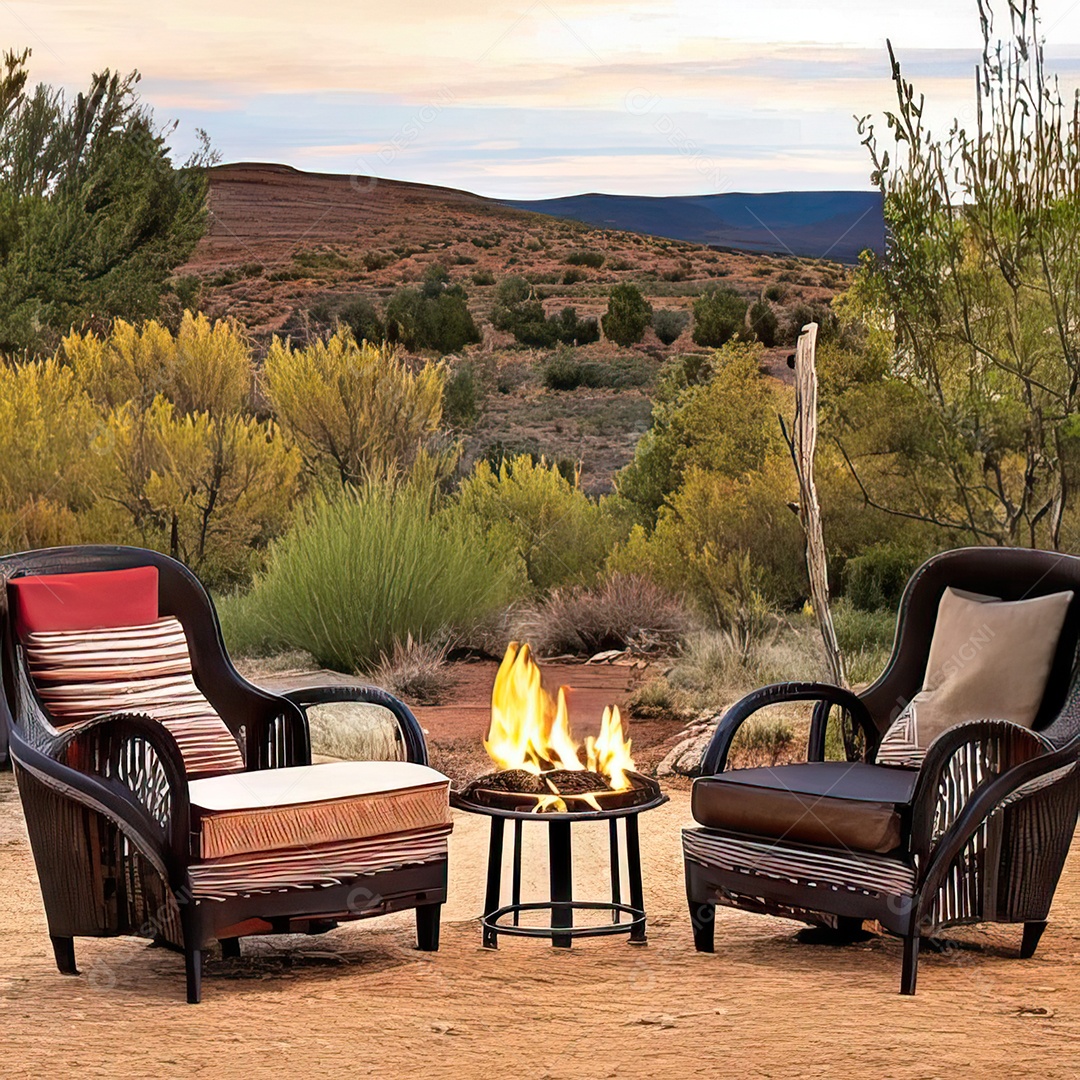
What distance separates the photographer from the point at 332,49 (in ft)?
25.2

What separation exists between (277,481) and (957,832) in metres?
5.38

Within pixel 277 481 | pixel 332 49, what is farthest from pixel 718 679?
pixel 332 49

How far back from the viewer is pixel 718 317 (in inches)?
359

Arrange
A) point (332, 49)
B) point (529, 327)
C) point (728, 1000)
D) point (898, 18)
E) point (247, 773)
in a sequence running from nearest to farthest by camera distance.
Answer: point (728, 1000)
point (247, 773)
point (898, 18)
point (332, 49)
point (529, 327)

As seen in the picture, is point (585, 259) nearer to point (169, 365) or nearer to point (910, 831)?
point (169, 365)

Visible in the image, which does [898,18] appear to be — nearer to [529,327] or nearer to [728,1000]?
[529,327]

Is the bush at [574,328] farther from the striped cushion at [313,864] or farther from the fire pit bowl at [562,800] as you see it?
the striped cushion at [313,864]

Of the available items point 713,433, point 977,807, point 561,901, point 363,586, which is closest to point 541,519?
point 713,433

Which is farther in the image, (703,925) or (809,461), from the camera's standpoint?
(809,461)

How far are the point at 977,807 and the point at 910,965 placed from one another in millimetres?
357

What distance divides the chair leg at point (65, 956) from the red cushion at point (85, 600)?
0.72 meters

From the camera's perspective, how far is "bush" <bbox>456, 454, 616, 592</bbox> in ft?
26.2

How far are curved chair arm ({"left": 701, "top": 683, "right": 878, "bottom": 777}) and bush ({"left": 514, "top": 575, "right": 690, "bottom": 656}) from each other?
383 centimetres

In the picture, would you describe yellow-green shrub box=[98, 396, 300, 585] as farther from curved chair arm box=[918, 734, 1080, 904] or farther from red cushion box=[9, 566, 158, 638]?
curved chair arm box=[918, 734, 1080, 904]
